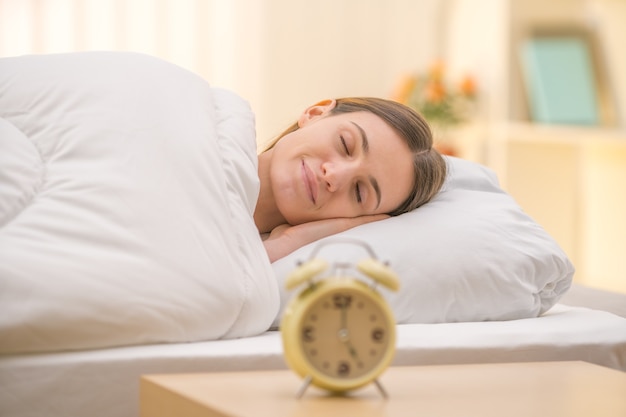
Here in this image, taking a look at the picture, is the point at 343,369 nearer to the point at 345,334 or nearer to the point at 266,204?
the point at 345,334

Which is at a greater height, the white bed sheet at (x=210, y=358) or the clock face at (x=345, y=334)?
the clock face at (x=345, y=334)

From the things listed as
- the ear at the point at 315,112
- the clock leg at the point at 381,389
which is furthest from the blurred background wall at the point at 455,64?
the clock leg at the point at 381,389

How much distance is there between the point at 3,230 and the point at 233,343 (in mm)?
303

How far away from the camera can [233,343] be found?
120 cm

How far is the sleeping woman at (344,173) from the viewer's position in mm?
1552

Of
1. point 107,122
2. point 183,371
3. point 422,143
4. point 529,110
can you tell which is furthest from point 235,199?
point 529,110

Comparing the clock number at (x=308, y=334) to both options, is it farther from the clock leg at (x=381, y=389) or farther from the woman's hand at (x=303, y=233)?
the woman's hand at (x=303, y=233)

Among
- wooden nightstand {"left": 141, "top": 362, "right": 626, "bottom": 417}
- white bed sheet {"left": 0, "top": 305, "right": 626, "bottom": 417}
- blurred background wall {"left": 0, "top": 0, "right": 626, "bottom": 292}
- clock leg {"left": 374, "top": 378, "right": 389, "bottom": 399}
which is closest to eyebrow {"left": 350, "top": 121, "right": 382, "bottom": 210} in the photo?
white bed sheet {"left": 0, "top": 305, "right": 626, "bottom": 417}

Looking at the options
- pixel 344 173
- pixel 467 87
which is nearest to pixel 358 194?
pixel 344 173

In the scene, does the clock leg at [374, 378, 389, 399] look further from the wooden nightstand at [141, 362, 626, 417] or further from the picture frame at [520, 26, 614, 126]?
the picture frame at [520, 26, 614, 126]

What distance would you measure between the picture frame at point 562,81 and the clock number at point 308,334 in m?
3.15

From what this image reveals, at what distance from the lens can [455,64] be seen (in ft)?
13.9

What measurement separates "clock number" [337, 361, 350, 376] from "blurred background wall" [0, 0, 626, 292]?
290 centimetres

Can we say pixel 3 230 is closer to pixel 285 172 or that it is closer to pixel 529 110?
pixel 285 172
